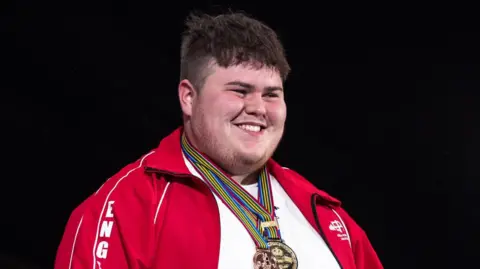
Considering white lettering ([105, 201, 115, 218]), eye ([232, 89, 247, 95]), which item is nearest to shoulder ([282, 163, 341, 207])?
eye ([232, 89, 247, 95])

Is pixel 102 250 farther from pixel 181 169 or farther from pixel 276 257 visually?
pixel 276 257

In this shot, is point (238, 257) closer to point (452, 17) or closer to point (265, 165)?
point (265, 165)

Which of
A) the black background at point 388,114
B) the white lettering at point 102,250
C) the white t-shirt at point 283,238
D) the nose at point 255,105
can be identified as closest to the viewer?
the white lettering at point 102,250

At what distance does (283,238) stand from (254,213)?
0.33 feet

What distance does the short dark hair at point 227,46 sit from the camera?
1.71 m

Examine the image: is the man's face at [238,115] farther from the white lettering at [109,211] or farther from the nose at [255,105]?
the white lettering at [109,211]

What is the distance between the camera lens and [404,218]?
2.83m

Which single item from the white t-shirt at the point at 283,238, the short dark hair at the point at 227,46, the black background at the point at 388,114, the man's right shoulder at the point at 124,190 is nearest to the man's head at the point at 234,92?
the short dark hair at the point at 227,46

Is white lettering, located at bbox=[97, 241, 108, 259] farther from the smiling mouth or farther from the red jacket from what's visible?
the smiling mouth

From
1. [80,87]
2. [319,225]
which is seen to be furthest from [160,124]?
[319,225]

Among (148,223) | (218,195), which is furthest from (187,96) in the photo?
(148,223)

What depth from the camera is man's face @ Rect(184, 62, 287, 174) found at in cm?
169

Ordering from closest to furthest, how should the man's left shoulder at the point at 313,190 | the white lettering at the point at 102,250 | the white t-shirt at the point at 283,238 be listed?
1. the white lettering at the point at 102,250
2. the white t-shirt at the point at 283,238
3. the man's left shoulder at the point at 313,190

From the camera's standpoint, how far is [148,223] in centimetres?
153
